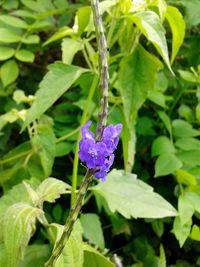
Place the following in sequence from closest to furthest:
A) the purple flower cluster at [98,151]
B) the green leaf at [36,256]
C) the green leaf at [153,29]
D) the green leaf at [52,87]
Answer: the purple flower cluster at [98,151] < the green leaf at [153,29] < the green leaf at [52,87] < the green leaf at [36,256]

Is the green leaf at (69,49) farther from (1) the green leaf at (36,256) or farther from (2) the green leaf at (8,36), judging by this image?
(1) the green leaf at (36,256)

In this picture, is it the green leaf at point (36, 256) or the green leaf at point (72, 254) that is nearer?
the green leaf at point (72, 254)

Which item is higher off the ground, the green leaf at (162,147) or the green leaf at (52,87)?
the green leaf at (52,87)

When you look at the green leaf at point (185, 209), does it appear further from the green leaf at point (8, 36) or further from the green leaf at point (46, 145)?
the green leaf at point (8, 36)

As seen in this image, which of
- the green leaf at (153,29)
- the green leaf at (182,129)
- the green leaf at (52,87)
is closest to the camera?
the green leaf at (153,29)

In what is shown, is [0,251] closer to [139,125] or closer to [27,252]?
[27,252]

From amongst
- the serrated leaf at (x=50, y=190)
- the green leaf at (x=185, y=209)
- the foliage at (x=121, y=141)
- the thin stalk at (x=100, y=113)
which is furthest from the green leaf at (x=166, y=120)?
the thin stalk at (x=100, y=113)

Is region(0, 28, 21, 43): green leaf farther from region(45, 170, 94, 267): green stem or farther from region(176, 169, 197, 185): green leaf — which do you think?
region(45, 170, 94, 267): green stem

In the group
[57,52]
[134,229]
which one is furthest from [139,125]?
[57,52]

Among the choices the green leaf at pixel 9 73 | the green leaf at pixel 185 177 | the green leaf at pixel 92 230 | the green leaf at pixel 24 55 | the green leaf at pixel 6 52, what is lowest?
the green leaf at pixel 92 230
